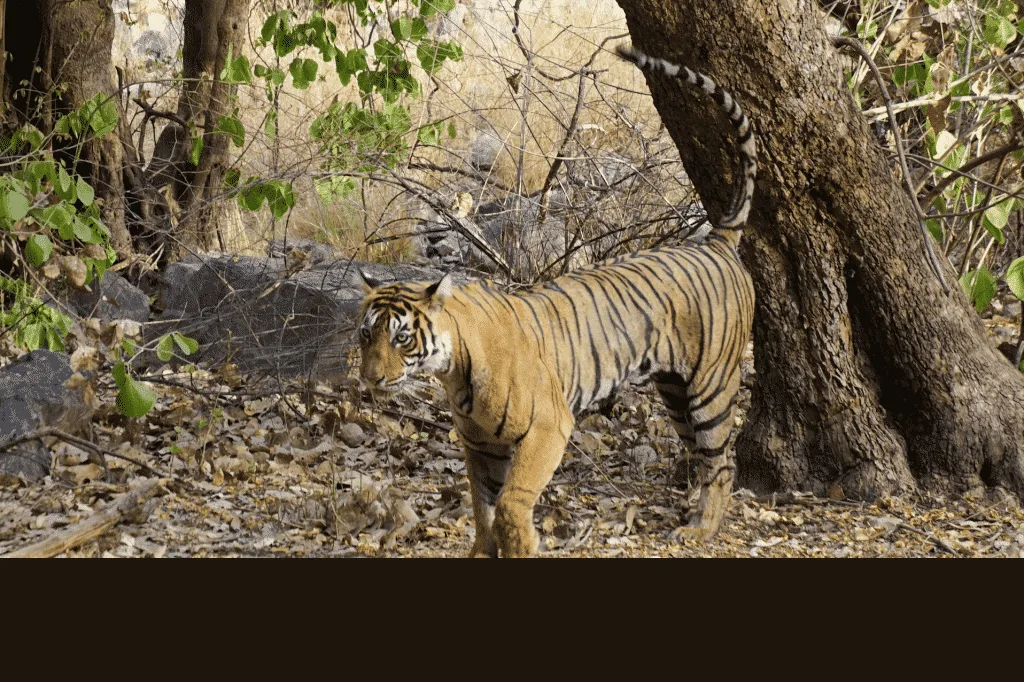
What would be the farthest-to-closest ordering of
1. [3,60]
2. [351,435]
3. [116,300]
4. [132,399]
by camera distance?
[116,300] → [3,60] → [351,435] → [132,399]

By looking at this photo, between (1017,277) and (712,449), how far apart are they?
3.90 feet

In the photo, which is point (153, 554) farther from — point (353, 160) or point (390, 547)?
point (353, 160)

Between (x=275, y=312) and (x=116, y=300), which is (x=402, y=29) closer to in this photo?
(x=275, y=312)

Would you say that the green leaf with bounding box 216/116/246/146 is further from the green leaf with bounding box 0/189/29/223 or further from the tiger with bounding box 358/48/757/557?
the tiger with bounding box 358/48/757/557

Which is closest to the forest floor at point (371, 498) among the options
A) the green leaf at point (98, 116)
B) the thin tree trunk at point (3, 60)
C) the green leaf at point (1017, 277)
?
the green leaf at point (1017, 277)

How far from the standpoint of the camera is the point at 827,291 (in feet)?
12.1

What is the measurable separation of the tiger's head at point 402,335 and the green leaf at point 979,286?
210 centimetres

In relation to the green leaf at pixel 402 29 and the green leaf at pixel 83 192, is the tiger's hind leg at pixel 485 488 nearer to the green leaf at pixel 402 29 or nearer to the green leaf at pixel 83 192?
the green leaf at pixel 83 192

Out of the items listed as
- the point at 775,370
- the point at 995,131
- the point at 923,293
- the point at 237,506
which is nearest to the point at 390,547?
the point at 237,506

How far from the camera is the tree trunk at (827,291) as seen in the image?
11.4ft

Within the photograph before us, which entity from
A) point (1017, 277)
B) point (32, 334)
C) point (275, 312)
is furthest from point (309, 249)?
point (1017, 277)

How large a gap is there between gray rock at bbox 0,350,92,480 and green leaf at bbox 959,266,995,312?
10.8 ft

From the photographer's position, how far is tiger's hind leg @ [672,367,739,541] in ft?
11.9
